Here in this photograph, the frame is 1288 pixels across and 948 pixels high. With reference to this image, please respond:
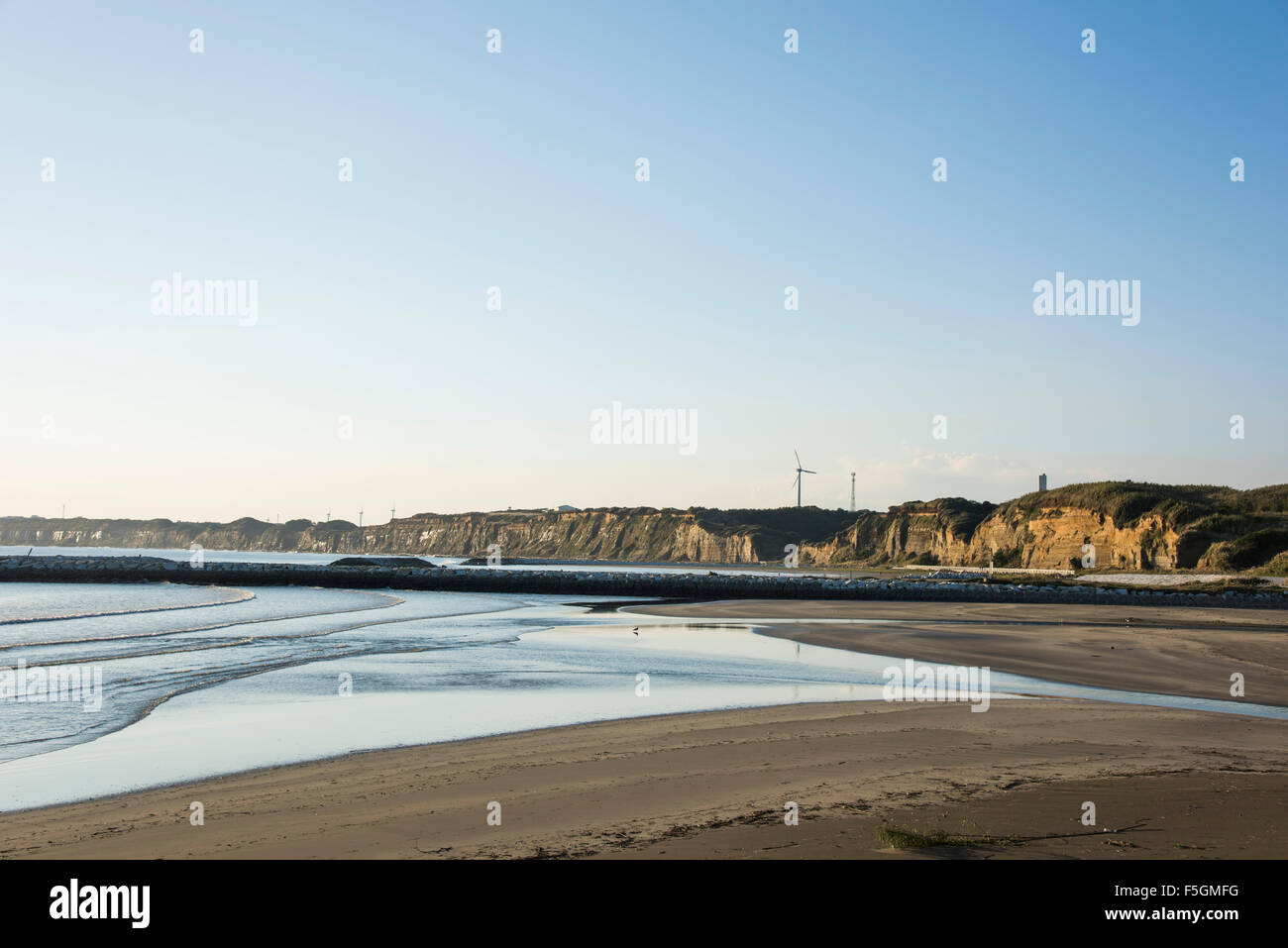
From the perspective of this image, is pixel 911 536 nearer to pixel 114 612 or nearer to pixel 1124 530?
pixel 1124 530

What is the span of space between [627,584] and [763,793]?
55.3 m

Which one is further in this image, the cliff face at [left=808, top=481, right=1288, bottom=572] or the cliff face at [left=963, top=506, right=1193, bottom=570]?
the cliff face at [left=963, top=506, right=1193, bottom=570]

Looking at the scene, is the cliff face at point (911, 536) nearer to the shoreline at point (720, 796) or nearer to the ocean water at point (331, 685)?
the ocean water at point (331, 685)

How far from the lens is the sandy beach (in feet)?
23.6

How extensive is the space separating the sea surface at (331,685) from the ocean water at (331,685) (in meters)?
0.06

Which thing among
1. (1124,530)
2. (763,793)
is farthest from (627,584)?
(763,793)

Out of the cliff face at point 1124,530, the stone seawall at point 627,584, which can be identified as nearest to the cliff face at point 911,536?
the cliff face at point 1124,530

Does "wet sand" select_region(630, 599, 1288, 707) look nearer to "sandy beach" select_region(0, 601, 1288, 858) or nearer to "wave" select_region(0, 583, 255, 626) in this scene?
"sandy beach" select_region(0, 601, 1288, 858)

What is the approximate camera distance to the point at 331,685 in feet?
62.3

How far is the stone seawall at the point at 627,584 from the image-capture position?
164 feet

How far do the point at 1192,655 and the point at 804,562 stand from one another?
4912 inches

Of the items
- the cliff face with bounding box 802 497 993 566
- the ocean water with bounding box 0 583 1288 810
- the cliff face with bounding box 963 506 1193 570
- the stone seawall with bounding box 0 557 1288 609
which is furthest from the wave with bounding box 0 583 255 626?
the cliff face with bounding box 802 497 993 566

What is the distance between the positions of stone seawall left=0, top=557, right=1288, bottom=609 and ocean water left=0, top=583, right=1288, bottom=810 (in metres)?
23.3
